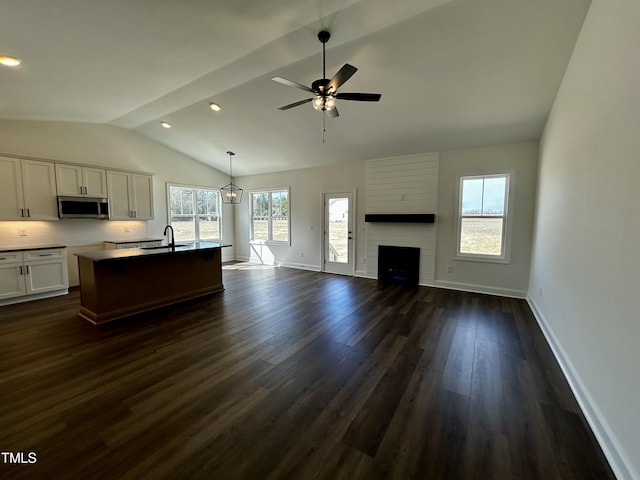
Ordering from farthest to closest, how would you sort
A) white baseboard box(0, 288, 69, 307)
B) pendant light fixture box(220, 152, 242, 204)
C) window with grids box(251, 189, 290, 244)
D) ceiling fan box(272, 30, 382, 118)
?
window with grids box(251, 189, 290, 244) → pendant light fixture box(220, 152, 242, 204) → white baseboard box(0, 288, 69, 307) → ceiling fan box(272, 30, 382, 118)

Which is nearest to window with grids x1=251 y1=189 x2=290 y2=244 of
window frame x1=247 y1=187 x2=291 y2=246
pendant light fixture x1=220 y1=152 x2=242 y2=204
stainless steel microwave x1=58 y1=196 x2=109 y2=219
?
window frame x1=247 y1=187 x2=291 y2=246

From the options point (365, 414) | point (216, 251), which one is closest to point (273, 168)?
point (216, 251)

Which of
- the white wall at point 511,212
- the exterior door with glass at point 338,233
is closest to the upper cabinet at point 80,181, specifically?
the exterior door with glass at point 338,233

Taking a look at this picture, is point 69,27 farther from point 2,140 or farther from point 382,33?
point 2,140

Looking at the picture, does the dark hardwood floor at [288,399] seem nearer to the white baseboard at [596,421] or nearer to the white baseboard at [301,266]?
the white baseboard at [596,421]

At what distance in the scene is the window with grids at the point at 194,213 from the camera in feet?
22.7

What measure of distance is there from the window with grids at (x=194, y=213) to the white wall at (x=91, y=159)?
9.5 inches

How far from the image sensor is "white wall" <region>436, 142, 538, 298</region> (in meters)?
4.47

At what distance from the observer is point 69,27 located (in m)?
2.36

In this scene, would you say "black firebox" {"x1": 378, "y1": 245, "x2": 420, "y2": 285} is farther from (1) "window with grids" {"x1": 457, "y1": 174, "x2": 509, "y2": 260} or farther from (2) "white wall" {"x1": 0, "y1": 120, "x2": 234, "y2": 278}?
(2) "white wall" {"x1": 0, "y1": 120, "x2": 234, "y2": 278}

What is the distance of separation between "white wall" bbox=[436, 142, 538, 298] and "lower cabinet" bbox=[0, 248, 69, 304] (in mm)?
6969

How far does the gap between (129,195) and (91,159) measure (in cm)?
91

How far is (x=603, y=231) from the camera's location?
1.89 meters

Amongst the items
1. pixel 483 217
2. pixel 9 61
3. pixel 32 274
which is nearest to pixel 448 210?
pixel 483 217
